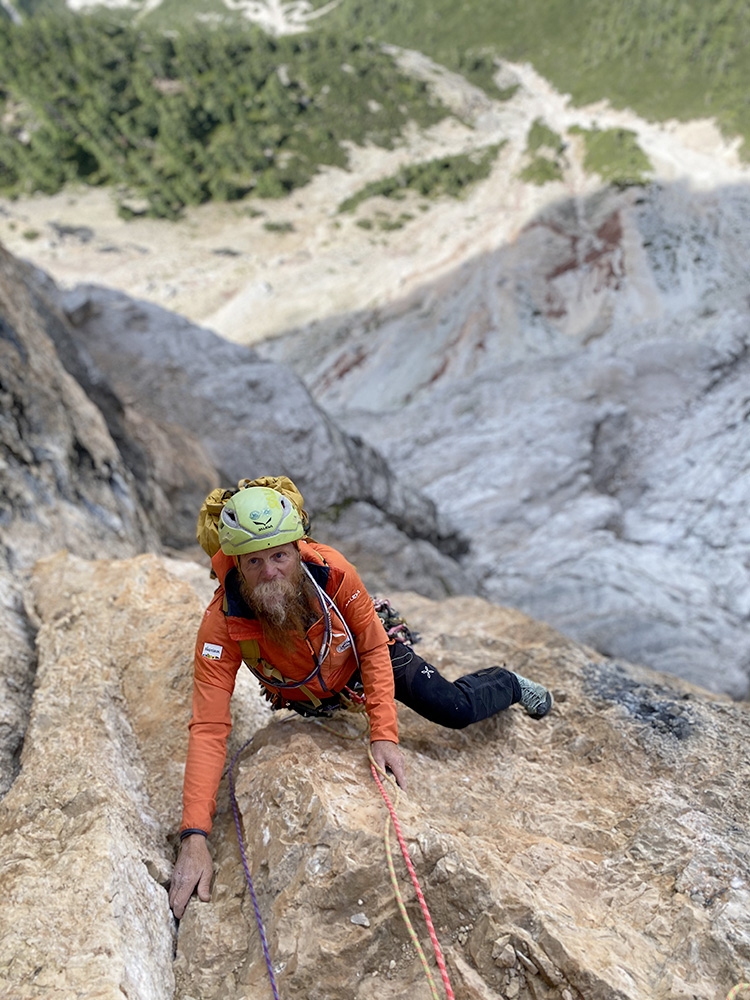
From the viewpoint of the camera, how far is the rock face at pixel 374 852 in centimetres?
288

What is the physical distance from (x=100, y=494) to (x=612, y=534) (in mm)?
15223


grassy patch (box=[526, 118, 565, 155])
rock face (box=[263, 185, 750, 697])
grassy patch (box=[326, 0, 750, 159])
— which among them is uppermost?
grassy patch (box=[326, 0, 750, 159])

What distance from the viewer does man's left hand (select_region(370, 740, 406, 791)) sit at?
12.6 feet

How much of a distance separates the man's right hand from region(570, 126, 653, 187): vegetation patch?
127 ft

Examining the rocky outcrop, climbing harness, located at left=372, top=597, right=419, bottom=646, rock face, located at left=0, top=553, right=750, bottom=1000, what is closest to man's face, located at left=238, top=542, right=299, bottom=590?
rock face, located at left=0, top=553, right=750, bottom=1000

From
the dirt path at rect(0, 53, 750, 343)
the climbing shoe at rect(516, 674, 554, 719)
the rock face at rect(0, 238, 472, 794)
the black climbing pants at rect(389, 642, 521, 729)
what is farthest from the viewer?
the dirt path at rect(0, 53, 750, 343)

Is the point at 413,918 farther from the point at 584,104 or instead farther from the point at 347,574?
the point at 584,104

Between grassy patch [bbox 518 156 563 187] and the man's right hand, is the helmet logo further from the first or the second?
grassy patch [bbox 518 156 563 187]

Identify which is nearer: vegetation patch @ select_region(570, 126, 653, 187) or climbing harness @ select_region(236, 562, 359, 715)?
climbing harness @ select_region(236, 562, 359, 715)

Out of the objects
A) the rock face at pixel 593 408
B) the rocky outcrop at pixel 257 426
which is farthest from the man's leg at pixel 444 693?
the rock face at pixel 593 408

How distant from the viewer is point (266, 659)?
155 inches

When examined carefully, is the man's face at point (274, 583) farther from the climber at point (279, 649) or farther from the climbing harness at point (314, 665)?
the climbing harness at point (314, 665)

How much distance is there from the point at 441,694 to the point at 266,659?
4.16 ft

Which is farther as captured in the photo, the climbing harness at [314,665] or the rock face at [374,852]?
the climbing harness at [314,665]
